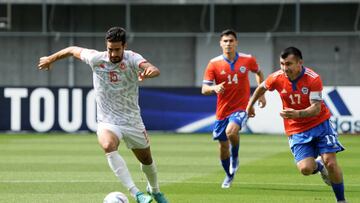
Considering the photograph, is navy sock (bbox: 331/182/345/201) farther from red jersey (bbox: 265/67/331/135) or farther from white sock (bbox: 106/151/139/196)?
white sock (bbox: 106/151/139/196)

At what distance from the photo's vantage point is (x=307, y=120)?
13.1 meters

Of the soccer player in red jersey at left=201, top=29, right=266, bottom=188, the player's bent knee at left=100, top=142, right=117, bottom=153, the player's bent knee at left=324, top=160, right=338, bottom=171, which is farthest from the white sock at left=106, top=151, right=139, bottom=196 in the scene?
the soccer player in red jersey at left=201, top=29, right=266, bottom=188

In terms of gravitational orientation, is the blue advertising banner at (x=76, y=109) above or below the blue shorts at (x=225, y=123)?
below

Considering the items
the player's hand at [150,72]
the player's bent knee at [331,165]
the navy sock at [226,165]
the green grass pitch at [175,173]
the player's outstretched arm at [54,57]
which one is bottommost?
the green grass pitch at [175,173]

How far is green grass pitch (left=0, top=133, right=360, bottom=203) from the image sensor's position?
14.5 m

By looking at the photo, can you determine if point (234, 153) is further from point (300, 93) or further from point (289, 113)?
point (289, 113)

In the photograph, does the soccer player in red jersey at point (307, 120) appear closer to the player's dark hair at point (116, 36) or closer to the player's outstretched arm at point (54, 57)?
the player's dark hair at point (116, 36)

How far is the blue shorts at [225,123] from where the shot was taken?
54.6ft

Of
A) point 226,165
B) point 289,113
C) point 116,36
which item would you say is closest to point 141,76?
point 116,36

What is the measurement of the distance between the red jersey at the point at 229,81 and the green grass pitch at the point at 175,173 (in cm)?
126

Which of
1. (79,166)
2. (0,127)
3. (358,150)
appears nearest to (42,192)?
(79,166)

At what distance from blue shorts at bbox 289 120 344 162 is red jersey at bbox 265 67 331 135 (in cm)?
8

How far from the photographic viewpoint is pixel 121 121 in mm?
12625

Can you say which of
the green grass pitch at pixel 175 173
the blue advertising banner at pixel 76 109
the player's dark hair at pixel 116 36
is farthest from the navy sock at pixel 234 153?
the blue advertising banner at pixel 76 109
